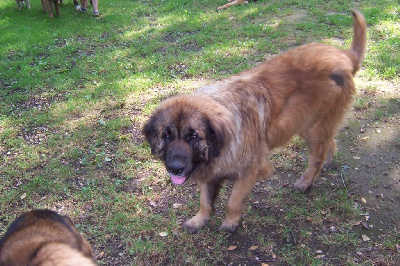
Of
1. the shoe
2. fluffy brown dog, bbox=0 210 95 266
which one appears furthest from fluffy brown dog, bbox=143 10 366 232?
the shoe

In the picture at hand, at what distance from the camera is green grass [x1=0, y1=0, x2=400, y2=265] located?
367cm

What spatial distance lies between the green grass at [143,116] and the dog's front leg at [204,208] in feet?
0.31

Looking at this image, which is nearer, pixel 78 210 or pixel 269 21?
pixel 78 210

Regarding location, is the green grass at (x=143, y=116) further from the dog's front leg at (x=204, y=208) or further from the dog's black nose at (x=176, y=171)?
the dog's black nose at (x=176, y=171)

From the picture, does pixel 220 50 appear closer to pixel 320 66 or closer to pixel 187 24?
pixel 187 24

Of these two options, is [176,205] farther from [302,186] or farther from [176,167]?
[302,186]

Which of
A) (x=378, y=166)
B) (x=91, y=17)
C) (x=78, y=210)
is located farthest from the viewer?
(x=91, y=17)

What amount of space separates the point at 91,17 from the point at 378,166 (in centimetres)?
948

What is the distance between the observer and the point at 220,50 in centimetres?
745

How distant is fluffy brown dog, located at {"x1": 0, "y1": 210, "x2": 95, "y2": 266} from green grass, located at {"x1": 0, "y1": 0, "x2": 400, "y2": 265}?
28.2 inches

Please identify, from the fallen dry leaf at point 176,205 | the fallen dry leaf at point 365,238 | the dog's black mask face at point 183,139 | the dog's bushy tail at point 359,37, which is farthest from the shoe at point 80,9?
the fallen dry leaf at point 365,238

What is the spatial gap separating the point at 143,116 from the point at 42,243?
3252mm

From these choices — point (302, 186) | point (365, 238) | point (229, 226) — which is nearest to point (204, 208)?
point (229, 226)

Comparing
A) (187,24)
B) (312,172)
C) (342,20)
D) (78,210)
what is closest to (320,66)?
(312,172)
